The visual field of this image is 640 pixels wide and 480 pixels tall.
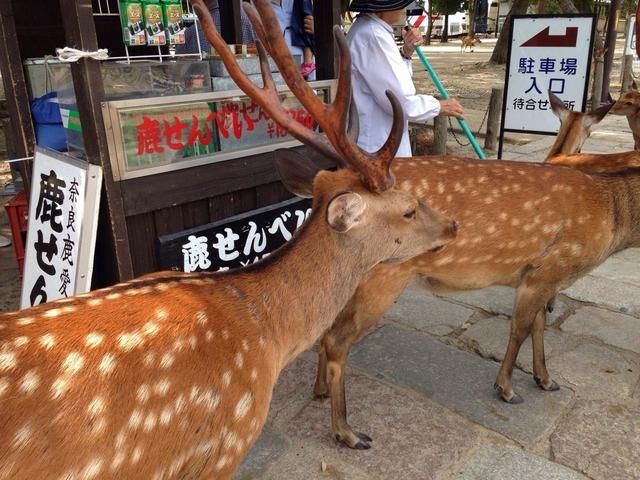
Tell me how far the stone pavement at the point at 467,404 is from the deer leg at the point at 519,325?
7cm

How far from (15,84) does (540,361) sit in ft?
10.0

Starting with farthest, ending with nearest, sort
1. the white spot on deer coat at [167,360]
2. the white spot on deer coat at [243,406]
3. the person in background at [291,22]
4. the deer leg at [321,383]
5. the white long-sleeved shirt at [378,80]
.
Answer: the person in background at [291,22], the white long-sleeved shirt at [378,80], the deer leg at [321,383], the white spot on deer coat at [243,406], the white spot on deer coat at [167,360]

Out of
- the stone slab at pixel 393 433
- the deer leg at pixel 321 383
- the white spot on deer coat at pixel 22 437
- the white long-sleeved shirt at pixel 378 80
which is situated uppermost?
the white long-sleeved shirt at pixel 378 80

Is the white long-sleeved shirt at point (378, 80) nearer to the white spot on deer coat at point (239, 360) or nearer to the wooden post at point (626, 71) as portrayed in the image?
the white spot on deer coat at point (239, 360)

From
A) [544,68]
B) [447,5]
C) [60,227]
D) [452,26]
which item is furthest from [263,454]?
[452,26]

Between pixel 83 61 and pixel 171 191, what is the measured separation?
2.21ft

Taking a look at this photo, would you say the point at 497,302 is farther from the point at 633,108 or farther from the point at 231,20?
the point at 633,108

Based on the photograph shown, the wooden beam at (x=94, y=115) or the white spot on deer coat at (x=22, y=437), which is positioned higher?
the wooden beam at (x=94, y=115)

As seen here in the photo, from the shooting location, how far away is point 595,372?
9.64 feet

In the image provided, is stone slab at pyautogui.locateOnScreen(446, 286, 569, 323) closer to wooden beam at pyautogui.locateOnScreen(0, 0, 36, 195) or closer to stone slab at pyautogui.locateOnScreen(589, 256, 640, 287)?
stone slab at pyautogui.locateOnScreen(589, 256, 640, 287)

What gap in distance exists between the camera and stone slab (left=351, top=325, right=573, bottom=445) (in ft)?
8.47

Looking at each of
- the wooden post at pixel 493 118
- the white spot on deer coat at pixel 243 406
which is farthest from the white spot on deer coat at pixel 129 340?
the wooden post at pixel 493 118

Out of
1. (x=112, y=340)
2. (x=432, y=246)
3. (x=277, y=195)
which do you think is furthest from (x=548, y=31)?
(x=112, y=340)

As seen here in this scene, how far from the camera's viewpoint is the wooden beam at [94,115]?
2350 mm
